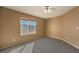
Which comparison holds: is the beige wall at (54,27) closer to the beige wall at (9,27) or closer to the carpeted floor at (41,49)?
the carpeted floor at (41,49)

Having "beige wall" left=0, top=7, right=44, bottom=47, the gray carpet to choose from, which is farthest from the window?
the gray carpet

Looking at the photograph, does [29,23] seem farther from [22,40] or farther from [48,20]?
[48,20]

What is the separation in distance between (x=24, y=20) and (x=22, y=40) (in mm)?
1170

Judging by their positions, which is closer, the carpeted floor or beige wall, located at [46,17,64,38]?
the carpeted floor

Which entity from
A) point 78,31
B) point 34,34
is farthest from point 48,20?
point 78,31

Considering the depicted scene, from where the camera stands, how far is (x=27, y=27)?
6449 millimetres

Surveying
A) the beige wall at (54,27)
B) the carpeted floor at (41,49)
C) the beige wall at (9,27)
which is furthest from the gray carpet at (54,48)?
the beige wall at (54,27)

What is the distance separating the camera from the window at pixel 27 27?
5.75 metres

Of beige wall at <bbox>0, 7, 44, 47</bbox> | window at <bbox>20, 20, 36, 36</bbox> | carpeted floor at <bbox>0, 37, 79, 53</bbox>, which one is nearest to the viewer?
carpeted floor at <bbox>0, 37, 79, 53</bbox>

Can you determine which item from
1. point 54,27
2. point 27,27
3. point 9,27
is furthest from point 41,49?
point 54,27

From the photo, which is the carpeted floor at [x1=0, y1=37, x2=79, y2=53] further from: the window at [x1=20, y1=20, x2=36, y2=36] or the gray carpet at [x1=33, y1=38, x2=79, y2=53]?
the window at [x1=20, y1=20, x2=36, y2=36]

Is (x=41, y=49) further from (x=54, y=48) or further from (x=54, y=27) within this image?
(x=54, y=27)

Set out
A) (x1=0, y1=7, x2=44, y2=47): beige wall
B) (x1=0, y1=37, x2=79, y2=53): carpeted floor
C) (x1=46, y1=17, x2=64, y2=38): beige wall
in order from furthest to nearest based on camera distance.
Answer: (x1=46, y1=17, x2=64, y2=38): beige wall, (x1=0, y1=7, x2=44, y2=47): beige wall, (x1=0, y1=37, x2=79, y2=53): carpeted floor

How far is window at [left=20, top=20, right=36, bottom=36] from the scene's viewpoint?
18.9ft
